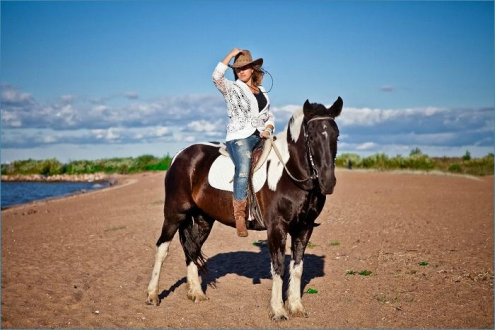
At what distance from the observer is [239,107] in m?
6.46

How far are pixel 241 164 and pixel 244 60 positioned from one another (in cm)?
147

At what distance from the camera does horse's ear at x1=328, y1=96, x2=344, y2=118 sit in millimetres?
5586

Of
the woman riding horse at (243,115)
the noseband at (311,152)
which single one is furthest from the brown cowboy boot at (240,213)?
the noseband at (311,152)

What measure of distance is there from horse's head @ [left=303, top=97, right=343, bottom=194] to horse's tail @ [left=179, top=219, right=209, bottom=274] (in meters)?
2.59

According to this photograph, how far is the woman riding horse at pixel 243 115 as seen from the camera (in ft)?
20.6

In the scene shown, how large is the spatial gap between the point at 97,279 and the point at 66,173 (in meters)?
51.4

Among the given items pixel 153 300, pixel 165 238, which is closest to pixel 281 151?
pixel 165 238

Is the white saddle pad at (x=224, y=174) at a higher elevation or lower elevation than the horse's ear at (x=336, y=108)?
lower

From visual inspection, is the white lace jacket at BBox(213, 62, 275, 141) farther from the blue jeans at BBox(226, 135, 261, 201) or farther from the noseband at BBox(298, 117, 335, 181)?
the noseband at BBox(298, 117, 335, 181)

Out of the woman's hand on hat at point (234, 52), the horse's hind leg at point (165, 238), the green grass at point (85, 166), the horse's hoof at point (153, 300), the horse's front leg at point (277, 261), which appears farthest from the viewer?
the green grass at point (85, 166)

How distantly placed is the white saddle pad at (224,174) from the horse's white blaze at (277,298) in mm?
1192

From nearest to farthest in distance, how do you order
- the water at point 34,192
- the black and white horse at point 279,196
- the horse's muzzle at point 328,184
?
the horse's muzzle at point 328,184 → the black and white horse at point 279,196 → the water at point 34,192

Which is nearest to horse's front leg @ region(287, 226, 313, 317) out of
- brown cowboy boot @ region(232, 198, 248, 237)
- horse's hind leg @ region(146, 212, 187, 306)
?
brown cowboy boot @ region(232, 198, 248, 237)

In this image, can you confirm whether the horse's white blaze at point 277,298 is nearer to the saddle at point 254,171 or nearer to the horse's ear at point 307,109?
the saddle at point 254,171
